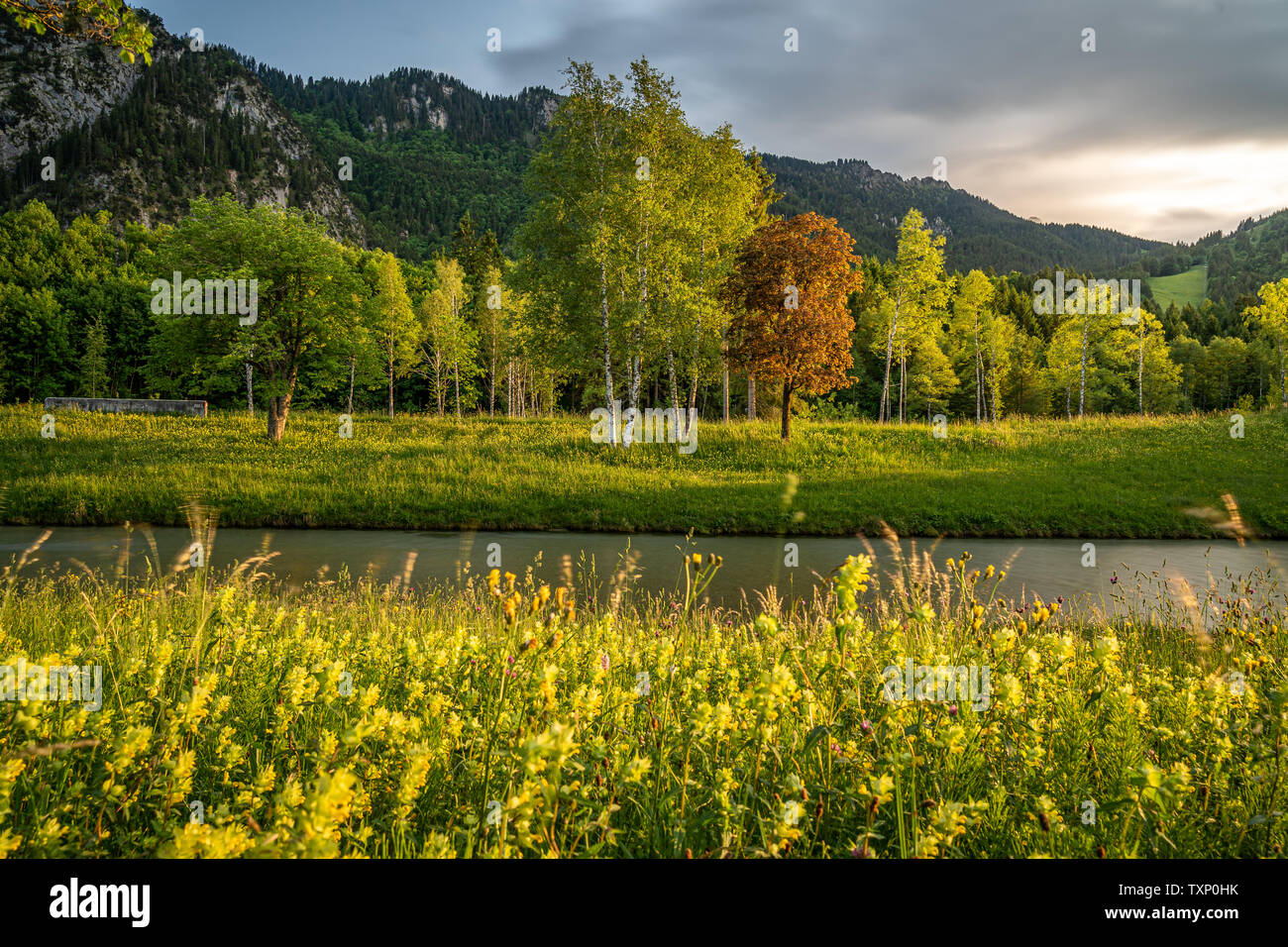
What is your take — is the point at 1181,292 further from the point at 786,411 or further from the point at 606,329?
the point at 606,329

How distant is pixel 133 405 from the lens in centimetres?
4522

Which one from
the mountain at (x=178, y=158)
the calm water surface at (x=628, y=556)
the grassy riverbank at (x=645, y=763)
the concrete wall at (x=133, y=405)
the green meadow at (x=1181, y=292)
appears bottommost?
the calm water surface at (x=628, y=556)

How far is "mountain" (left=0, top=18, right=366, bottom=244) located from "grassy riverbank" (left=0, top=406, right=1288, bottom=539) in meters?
122

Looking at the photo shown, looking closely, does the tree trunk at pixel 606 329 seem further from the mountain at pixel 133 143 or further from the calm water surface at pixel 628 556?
the mountain at pixel 133 143

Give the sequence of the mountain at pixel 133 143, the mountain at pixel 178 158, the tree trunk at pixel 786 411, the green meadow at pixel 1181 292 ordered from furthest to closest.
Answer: the green meadow at pixel 1181 292, the mountain at pixel 178 158, the mountain at pixel 133 143, the tree trunk at pixel 786 411

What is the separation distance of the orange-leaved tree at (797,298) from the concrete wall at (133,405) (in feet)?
126

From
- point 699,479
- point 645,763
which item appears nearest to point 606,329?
point 699,479

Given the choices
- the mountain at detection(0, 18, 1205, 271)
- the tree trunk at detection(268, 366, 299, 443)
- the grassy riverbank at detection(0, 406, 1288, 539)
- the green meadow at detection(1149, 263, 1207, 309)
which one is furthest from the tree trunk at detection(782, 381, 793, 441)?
the green meadow at detection(1149, 263, 1207, 309)

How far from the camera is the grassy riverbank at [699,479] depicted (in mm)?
19828

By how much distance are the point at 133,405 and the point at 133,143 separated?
150 m

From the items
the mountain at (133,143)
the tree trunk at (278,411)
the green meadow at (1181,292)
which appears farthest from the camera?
the green meadow at (1181,292)

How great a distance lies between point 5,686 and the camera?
2.45m

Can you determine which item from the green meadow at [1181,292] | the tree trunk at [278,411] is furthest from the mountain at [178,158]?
the tree trunk at [278,411]

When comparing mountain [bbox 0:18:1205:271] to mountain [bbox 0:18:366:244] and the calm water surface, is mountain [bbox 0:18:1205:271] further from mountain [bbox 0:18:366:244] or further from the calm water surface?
the calm water surface
